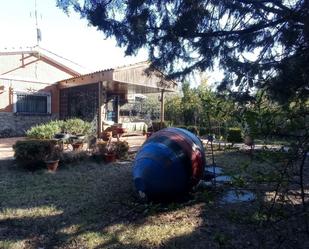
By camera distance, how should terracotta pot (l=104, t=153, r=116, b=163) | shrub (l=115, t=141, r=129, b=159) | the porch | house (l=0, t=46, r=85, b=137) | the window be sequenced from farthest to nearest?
1. the window
2. house (l=0, t=46, r=85, b=137)
3. the porch
4. shrub (l=115, t=141, r=129, b=159)
5. terracotta pot (l=104, t=153, r=116, b=163)

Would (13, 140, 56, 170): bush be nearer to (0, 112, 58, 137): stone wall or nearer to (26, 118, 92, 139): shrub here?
(26, 118, 92, 139): shrub

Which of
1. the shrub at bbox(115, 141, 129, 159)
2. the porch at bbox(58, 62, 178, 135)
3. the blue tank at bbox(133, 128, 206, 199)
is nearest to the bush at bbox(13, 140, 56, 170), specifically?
the shrub at bbox(115, 141, 129, 159)

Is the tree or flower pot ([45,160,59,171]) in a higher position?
the tree

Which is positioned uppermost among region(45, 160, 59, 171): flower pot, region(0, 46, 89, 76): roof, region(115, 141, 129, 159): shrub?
region(0, 46, 89, 76): roof

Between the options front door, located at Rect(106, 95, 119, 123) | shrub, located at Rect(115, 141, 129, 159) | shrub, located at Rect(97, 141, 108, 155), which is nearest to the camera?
shrub, located at Rect(97, 141, 108, 155)

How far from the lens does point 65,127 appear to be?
14.8 meters

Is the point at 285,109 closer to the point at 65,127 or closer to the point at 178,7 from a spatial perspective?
the point at 178,7

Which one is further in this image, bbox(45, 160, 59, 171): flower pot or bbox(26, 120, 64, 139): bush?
bbox(26, 120, 64, 139): bush

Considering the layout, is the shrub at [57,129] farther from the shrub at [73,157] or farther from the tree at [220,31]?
the tree at [220,31]

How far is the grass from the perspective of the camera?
14.2 feet

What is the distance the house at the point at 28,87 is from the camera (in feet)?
55.0

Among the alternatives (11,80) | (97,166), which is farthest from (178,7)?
(11,80)

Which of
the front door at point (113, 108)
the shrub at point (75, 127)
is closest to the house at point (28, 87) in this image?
the front door at point (113, 108)

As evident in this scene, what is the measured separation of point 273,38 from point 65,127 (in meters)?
11.6
